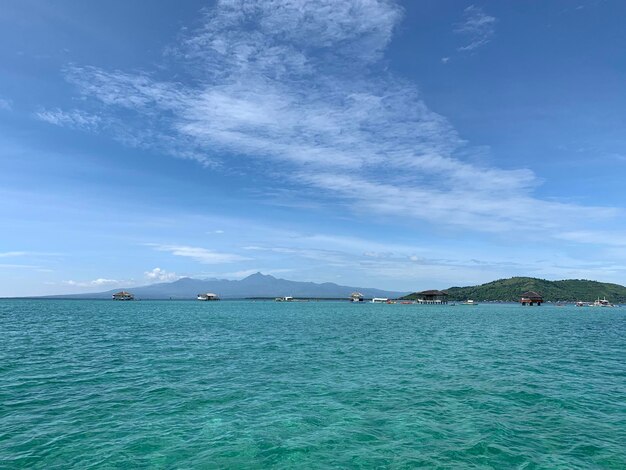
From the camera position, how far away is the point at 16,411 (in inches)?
816

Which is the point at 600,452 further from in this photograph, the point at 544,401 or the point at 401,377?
the point at 401,377

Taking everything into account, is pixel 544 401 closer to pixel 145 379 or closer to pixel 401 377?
pixel 401 377

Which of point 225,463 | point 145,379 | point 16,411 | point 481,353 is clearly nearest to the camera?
point 225,463

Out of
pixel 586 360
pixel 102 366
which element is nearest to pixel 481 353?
pixel 586 360

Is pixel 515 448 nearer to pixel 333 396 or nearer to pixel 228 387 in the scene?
pixel 333 396

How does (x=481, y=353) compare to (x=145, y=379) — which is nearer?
(x=145, y=379)

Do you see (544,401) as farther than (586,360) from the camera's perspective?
No

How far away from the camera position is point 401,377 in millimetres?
29438

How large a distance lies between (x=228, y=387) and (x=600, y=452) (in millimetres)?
21148

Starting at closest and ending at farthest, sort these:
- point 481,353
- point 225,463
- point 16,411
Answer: point 225,463 < point 16,411 < point 481,353

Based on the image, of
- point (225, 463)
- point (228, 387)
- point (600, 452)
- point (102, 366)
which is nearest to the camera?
point (225, 463)

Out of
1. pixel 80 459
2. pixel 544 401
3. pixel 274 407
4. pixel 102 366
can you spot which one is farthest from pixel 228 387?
pixel 544 401

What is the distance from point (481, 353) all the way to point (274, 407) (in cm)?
3105

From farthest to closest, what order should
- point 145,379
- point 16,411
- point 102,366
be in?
1. point 102,366
2. point 145,379
3. point 16,411
